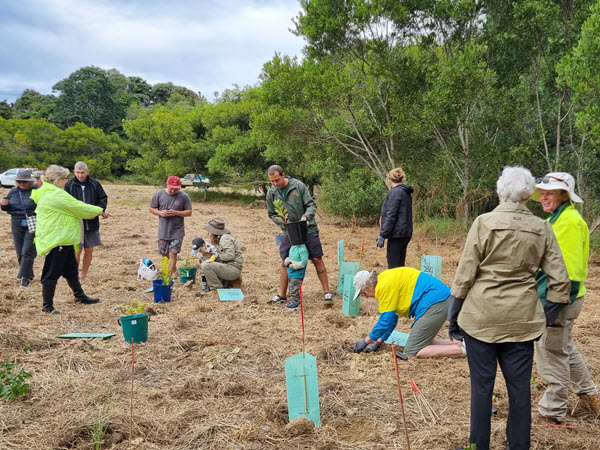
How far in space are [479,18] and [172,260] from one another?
8266 mm

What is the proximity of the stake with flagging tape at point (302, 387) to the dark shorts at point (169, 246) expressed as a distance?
158 inches

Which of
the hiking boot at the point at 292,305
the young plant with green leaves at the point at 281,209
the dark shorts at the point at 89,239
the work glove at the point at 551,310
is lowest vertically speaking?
the hiking boot at the point at 292,305

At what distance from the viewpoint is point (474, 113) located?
1041cm

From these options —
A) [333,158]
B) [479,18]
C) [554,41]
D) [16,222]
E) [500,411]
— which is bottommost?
[500,411]

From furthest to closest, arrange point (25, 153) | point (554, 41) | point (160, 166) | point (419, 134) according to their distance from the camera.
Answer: point (25, 153) < point (160, 166) < point (419, 134) < point (554, 41)

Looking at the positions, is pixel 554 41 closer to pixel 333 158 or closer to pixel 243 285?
pixel 333 158

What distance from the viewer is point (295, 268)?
17.3 feet

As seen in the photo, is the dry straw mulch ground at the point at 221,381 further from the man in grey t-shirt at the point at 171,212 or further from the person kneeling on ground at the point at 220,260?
the man in grey t-shirt at the point at 171,212

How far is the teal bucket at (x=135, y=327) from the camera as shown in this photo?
412 centimetres

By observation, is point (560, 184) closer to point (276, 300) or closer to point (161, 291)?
point (276, 300)

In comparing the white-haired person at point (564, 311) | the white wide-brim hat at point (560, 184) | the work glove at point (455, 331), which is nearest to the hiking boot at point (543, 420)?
the white-haired person at point (564, 311)

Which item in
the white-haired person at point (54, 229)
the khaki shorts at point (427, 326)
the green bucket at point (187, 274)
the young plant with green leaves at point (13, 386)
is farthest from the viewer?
the green bucket at point (187, 274)

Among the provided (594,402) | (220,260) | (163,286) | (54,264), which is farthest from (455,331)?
(54,264)

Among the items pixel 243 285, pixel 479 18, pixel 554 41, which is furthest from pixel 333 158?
pixel 243 285
